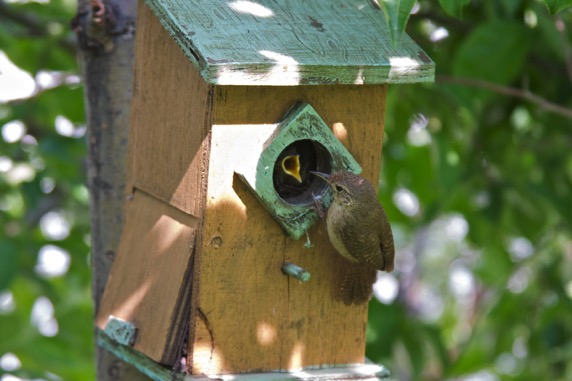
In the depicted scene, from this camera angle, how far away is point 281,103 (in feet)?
8.29

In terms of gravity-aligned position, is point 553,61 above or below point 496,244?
above

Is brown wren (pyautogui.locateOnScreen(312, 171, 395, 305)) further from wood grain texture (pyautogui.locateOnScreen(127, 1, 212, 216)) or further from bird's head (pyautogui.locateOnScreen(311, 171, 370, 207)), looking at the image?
wood grain texture (pyautogui.locateOnScreen(127, 1, 212, 216))

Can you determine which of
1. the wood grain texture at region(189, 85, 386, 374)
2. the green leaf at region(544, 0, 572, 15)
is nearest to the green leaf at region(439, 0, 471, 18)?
the green leaf at region(544, 0, 572, 15)

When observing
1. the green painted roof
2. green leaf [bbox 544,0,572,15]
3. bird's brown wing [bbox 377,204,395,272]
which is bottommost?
bird's brown wing [bbox 377,204,395,272]

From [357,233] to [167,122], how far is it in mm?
627

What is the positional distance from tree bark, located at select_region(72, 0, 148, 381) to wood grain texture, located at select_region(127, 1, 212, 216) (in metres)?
0.16

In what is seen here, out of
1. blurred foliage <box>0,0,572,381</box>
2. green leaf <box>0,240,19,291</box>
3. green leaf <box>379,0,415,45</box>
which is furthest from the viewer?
green leaf <box>0,240,19,291</box>

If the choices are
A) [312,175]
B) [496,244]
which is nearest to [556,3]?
[312,175]

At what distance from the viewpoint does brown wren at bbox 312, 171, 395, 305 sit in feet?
8.35

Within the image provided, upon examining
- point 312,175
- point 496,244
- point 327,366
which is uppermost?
point 312,175

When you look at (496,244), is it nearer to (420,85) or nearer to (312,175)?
(420,85)

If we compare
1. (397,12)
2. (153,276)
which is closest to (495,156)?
(153,276)

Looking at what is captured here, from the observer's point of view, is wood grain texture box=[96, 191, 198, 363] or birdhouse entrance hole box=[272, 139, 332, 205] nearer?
wood grain texture box=[96, 191, 198, 363]

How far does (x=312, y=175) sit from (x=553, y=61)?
1619 millimetres
